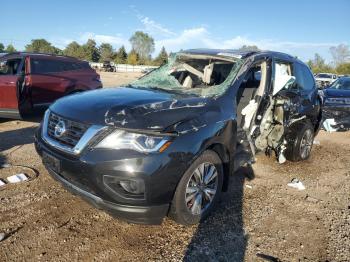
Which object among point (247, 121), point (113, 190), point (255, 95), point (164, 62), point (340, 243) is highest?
point (164, 62)

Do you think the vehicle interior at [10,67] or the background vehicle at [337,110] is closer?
the vehicle interior at [10,67]

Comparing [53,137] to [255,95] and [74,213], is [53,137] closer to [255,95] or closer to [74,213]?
[74,213]

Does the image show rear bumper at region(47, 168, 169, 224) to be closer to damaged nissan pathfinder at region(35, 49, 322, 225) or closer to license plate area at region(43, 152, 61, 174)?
damaged nissan pathfinder at region(35, 49, 322, 225)

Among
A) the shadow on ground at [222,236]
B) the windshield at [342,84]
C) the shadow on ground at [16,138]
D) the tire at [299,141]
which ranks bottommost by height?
the shadow on ground at [222,236]

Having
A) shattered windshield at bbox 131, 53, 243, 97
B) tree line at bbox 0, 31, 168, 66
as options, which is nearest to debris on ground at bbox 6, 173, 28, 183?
shattered windshield at bbox 131, 53, 243, 97

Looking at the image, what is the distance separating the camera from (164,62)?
5.12 m

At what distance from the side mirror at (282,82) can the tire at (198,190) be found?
1934 millimetres

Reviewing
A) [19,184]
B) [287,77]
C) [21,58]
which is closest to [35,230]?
[19,184]

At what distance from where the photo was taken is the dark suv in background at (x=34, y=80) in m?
7.28

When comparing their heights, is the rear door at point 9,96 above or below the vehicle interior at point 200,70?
below

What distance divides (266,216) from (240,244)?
2.53ft

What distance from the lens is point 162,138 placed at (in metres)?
2.83

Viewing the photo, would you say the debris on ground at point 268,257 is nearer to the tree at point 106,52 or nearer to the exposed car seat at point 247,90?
the exposed car seat at point 247,90

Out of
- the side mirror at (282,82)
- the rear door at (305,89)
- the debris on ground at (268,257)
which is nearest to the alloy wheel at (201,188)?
the debris on ground at (268,257)
